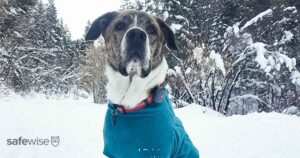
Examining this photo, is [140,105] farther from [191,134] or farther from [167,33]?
[191,134]

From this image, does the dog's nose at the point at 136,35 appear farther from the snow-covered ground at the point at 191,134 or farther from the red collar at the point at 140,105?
the snow-covered ground at the point at 191,134

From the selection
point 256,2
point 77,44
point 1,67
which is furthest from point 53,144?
point 77,44

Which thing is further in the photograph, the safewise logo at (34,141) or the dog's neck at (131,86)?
the safewise logo at (34,141)

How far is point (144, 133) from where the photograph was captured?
336cm

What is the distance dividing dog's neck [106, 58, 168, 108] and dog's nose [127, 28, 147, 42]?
1.15 ft

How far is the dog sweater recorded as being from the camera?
3.33m

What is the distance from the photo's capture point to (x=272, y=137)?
6.27m

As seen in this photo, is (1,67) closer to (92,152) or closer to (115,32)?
(92,152)

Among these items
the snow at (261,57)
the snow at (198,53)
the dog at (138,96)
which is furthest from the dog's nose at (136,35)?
the snow at (198,53)

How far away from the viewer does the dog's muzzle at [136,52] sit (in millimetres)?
3484

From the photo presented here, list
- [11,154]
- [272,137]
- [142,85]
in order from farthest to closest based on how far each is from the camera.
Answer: [272,137]
[11,154]
[142,85]

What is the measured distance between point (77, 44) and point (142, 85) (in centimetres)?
5435

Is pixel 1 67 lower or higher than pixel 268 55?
lower

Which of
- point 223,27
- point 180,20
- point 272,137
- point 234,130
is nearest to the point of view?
point 272,137
